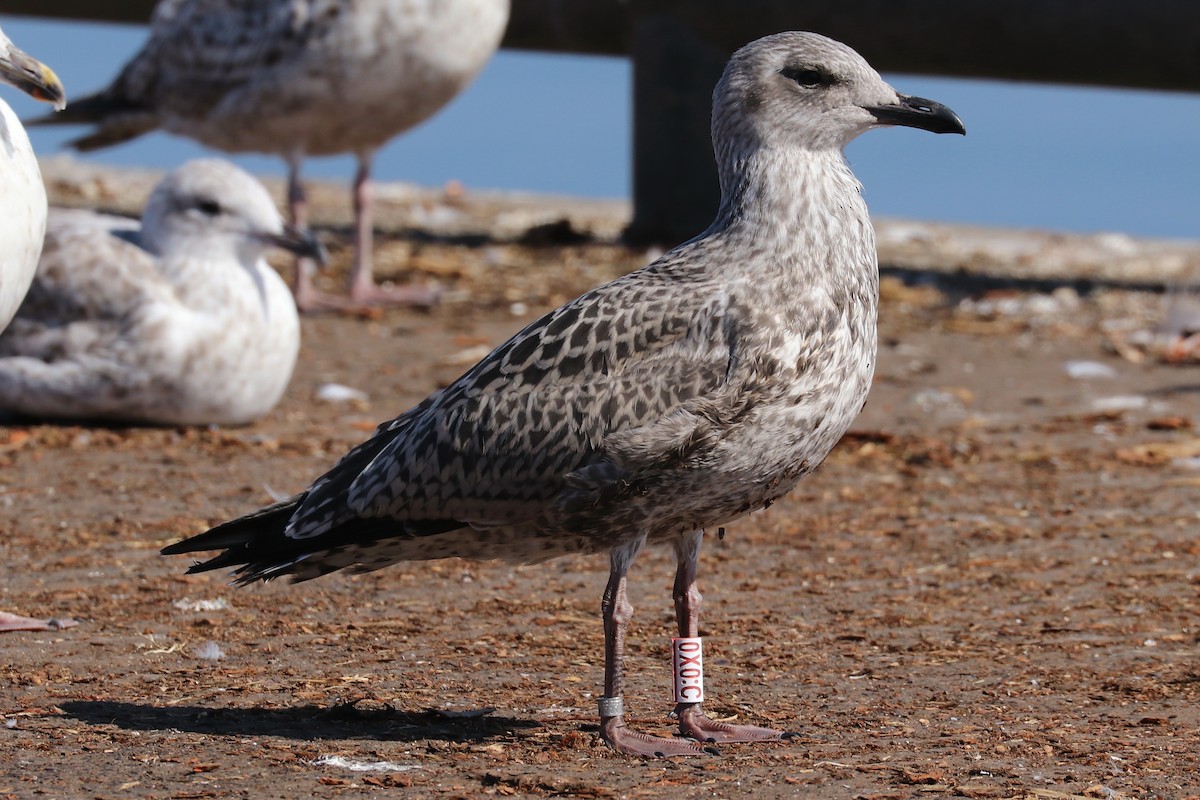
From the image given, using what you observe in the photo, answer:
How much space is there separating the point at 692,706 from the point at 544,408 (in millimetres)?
777

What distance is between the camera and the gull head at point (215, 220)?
7.92 m

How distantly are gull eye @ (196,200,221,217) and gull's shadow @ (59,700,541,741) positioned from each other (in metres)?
3.87

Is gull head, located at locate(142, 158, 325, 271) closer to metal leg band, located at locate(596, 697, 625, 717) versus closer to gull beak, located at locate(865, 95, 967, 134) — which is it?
gull beak, located at locate(865, 95, 967, 134)

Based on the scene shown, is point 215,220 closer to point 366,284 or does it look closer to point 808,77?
point 366,284

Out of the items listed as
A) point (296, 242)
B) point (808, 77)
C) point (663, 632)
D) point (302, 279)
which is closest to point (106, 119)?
point (302, 279)

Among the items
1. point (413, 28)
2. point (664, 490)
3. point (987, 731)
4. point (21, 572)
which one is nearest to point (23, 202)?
point (21, 572)

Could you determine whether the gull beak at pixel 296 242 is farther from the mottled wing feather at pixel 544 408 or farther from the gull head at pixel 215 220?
the mottled wing feather at pixel 544 408

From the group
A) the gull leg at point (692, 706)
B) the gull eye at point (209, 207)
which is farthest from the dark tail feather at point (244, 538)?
the gull eye at point (209, 207)

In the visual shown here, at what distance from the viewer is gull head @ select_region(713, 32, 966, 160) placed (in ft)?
14.6

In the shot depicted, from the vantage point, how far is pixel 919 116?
452cm

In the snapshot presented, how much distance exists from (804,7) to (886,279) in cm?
189

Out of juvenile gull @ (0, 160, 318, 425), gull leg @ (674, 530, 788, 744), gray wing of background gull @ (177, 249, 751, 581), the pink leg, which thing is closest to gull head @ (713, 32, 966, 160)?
gray wing of background gull @ (177, 249, 751, 581)

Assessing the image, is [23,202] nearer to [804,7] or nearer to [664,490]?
[664,490]

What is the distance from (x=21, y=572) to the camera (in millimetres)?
5727
